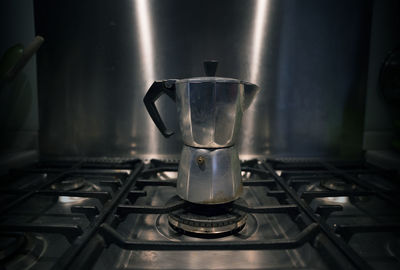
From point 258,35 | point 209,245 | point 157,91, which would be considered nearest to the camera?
point 209,245

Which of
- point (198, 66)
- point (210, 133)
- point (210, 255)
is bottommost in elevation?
point (210, 255)

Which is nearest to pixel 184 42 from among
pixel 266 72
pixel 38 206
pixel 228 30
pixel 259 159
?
pixel 228 30

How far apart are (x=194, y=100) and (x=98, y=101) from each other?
1.53 feet

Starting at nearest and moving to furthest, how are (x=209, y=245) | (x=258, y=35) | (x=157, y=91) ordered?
(x=209, y=245) < (x=157, y=91) < (x=258, y=35)

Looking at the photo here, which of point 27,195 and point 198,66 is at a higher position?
point 198,66

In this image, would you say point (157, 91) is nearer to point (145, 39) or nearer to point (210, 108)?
point (210, 108)

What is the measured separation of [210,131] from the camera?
0.43m

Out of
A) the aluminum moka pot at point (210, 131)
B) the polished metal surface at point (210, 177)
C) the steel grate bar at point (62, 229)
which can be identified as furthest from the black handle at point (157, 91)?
the steel grate bar at point (62, 229)

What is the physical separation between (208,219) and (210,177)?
7 cm

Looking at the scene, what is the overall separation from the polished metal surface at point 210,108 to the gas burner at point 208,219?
0.35ft

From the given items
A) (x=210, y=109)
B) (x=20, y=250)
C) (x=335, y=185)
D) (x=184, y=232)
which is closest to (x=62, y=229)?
(x=20, y=250)

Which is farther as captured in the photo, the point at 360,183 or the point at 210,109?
the point at 360,183

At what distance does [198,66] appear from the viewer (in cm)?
77

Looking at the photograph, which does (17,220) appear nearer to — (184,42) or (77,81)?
(77,81)
